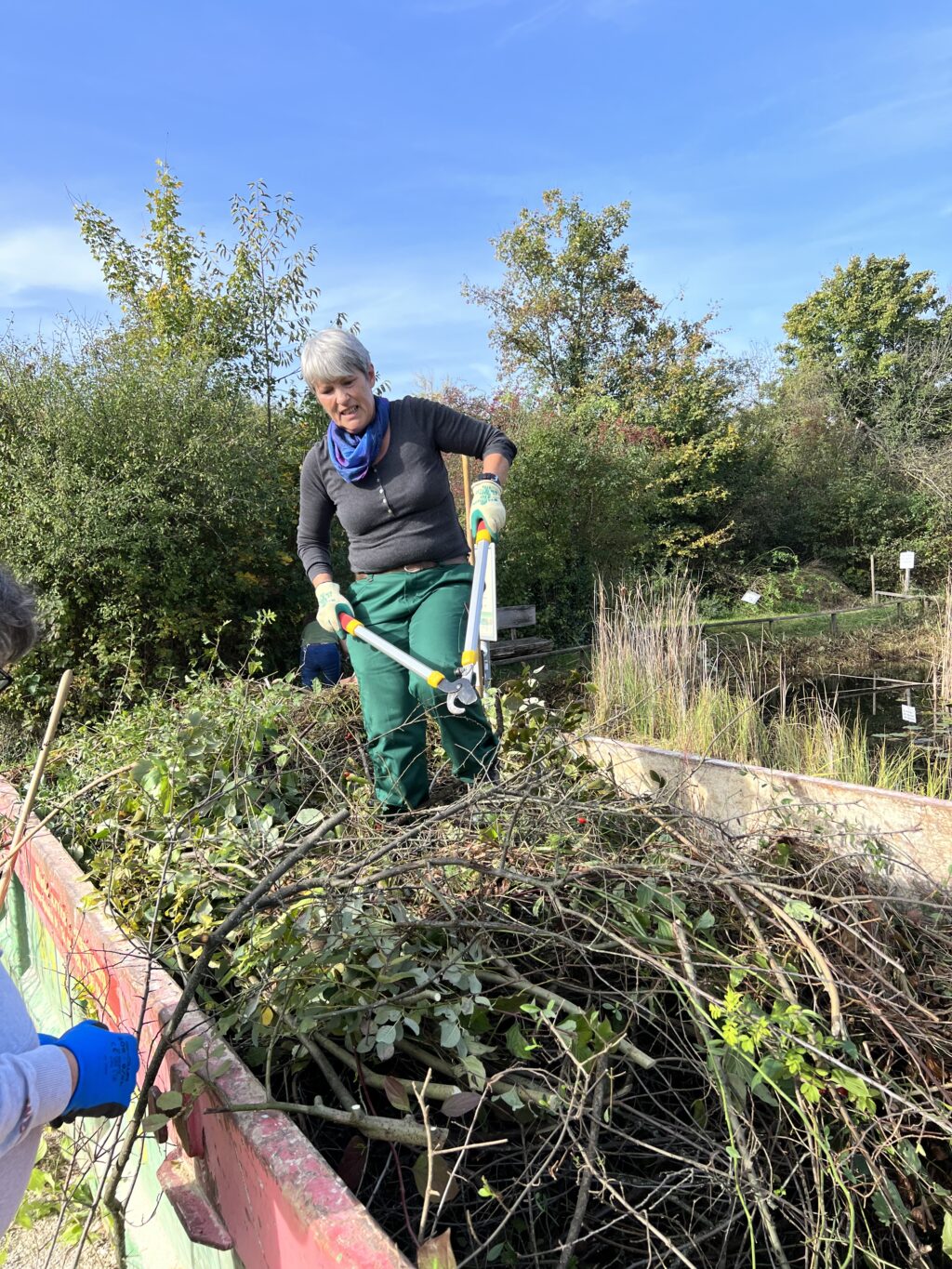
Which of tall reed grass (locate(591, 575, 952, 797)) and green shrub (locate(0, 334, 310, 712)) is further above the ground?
green shrub (locate(0, 334, 310, 712))

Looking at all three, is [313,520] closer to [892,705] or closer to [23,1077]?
[23,1077]

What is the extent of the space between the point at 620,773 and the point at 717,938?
1.34 metres

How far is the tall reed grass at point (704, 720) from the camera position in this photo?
11.8 ft

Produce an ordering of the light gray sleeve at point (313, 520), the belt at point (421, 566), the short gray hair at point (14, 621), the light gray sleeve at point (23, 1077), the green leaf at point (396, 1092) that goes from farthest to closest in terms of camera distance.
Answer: the light gray sleeve at point (313, 520) < the belt at point (421, 566) < the green leaf at point (396, 1092) < the short gray hair at point (14, 621) < the light gray sleeve at point (23, 1077)

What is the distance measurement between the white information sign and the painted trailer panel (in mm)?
1214

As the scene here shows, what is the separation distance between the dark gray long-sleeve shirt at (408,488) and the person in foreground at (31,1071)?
1.38 metres

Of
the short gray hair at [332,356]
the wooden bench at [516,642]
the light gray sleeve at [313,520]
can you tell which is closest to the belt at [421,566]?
the light gray sleeve at [313,520]

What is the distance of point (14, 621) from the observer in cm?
110

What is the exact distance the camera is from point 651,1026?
4.94ft

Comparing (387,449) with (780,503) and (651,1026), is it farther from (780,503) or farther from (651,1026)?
(780,503)

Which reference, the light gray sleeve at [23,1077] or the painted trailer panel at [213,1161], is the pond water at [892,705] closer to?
the painted trailer panel at [213,1161]

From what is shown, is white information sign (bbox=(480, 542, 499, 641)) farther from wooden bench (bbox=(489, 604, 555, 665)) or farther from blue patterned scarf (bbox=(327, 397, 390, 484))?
wooden bench (bbox=(489, 604, 555, 665))

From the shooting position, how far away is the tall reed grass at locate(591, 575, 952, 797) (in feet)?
11.8

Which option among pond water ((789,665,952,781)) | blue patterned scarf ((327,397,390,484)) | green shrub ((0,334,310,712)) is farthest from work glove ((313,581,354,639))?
pond water ((789,665,952,781))
